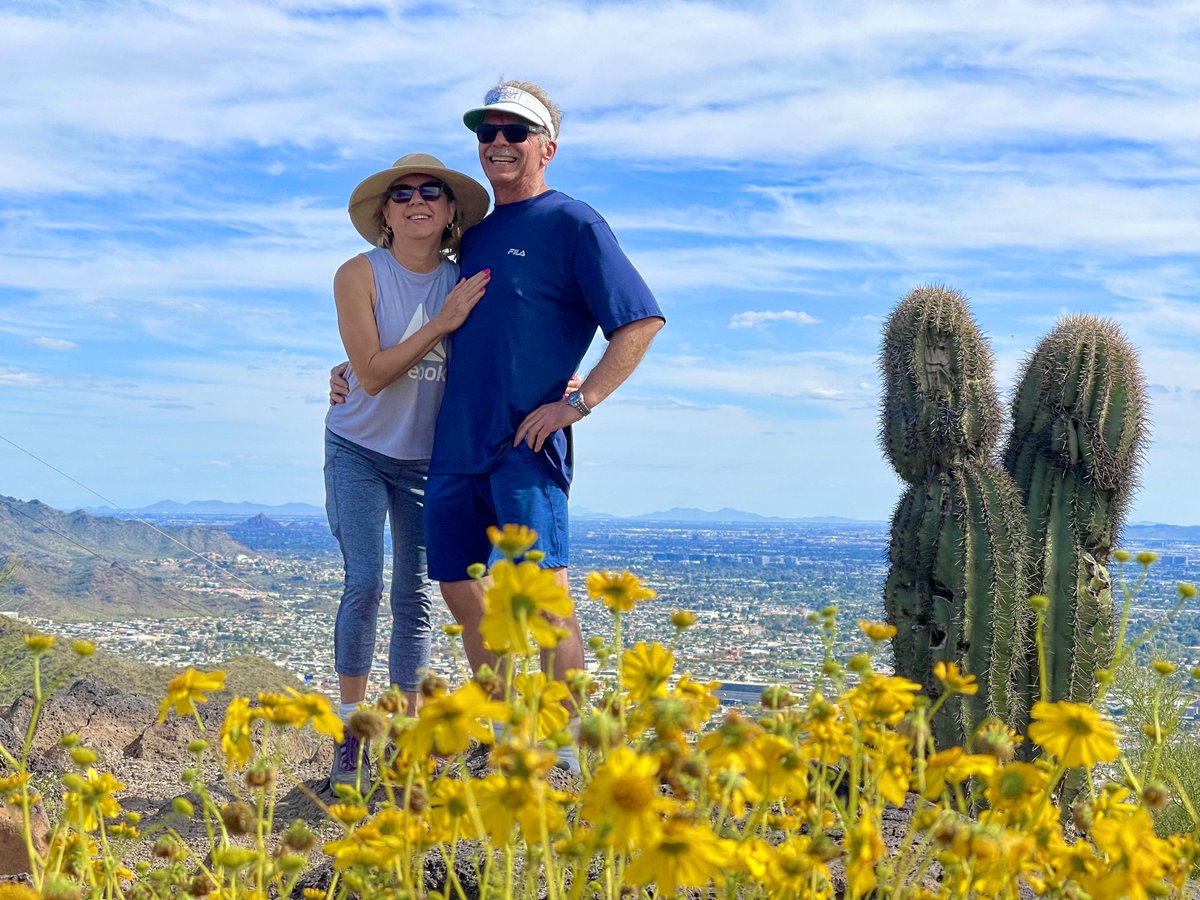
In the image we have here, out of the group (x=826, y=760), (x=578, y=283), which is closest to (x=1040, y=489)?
(x=578, y=283)

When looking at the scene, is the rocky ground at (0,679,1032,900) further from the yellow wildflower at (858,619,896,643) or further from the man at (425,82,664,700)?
the yellow wildflower at (858,619,896,643)

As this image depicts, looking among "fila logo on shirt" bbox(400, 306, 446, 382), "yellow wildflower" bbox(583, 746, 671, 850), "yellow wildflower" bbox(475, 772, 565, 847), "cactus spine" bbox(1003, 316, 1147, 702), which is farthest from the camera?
"cactus spine" bbox(1003, 316, 1147, 702)

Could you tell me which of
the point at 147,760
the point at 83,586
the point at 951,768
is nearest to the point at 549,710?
the point at 951,768

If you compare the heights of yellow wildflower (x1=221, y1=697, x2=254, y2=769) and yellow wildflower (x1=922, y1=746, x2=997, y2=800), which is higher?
yellow wildflower (x1=922, y1=746, x2=997, y2=800)

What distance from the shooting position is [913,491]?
604 cm

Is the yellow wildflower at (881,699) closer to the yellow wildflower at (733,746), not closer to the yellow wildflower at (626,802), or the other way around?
the yellow wildflower at (733,746)

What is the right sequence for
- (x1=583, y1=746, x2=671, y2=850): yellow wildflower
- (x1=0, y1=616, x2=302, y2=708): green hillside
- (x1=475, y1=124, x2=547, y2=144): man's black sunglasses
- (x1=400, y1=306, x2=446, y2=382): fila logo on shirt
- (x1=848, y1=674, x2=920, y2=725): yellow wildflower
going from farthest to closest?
1. (x1=0, y1=616, x2=302, y2=708): green hillside
2. (x1=400, y1=306, x2=446, y2=382): fila logo on shirt
3. (x1=475, y1=124, x2=547, y2=144): man's black sunglasses
4. (x1=848, y1=674, x2=920, y2=725): yellow wildflower
5. (x1=583, y1=746, x2=671, y2=850): yellow wildflower

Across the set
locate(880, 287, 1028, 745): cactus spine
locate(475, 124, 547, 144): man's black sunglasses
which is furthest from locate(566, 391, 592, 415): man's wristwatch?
locate(880, 287, 1028, 745): cactus spine

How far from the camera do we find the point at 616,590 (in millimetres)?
1949

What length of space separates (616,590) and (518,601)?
42 centimetres

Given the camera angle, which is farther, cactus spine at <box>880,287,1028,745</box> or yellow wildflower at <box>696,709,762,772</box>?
cactus spine at <box>880,287,1028,745</box>

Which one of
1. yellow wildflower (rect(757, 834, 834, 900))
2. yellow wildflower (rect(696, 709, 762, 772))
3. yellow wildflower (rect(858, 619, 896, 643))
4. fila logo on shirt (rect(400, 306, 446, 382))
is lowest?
yellow wildflower (rect(757, 834, 834, 900))

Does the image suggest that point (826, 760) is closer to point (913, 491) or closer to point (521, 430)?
point (521, 430)

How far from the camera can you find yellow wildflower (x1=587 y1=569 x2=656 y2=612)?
6.35ft
